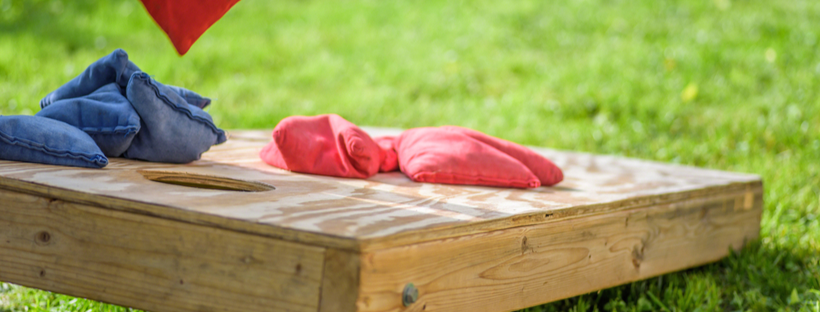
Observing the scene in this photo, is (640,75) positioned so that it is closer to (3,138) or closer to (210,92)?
(210,92)

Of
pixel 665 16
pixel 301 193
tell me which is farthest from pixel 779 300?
pixel 665 16

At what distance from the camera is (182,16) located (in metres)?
1.68

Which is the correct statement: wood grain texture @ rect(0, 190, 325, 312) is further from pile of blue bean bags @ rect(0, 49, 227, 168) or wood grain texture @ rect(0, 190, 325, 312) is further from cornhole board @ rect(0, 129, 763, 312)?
pile of blue bean bags @ rect(0, 49, 227, 168)

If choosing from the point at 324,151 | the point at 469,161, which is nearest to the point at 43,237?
the point at 324,151

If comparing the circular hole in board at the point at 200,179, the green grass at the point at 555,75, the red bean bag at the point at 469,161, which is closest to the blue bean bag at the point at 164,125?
the circular hole in board at the point at 200,179

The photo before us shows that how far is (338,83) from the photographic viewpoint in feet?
16.3

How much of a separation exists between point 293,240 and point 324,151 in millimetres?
714

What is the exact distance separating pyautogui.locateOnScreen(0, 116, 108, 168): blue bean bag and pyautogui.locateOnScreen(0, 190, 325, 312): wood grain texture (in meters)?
0.20

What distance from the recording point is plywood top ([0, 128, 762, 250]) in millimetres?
1236

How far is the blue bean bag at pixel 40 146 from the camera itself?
5.17 feet

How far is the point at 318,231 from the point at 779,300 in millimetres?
1646

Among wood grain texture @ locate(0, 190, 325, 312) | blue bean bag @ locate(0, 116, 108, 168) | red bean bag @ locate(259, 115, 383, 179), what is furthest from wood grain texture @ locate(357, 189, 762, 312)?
blue bean bag @ locate(0, 116, 108, 168)

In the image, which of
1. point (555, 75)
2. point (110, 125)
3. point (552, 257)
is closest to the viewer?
point (552, 257)

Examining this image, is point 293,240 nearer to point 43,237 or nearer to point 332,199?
point 332,199
